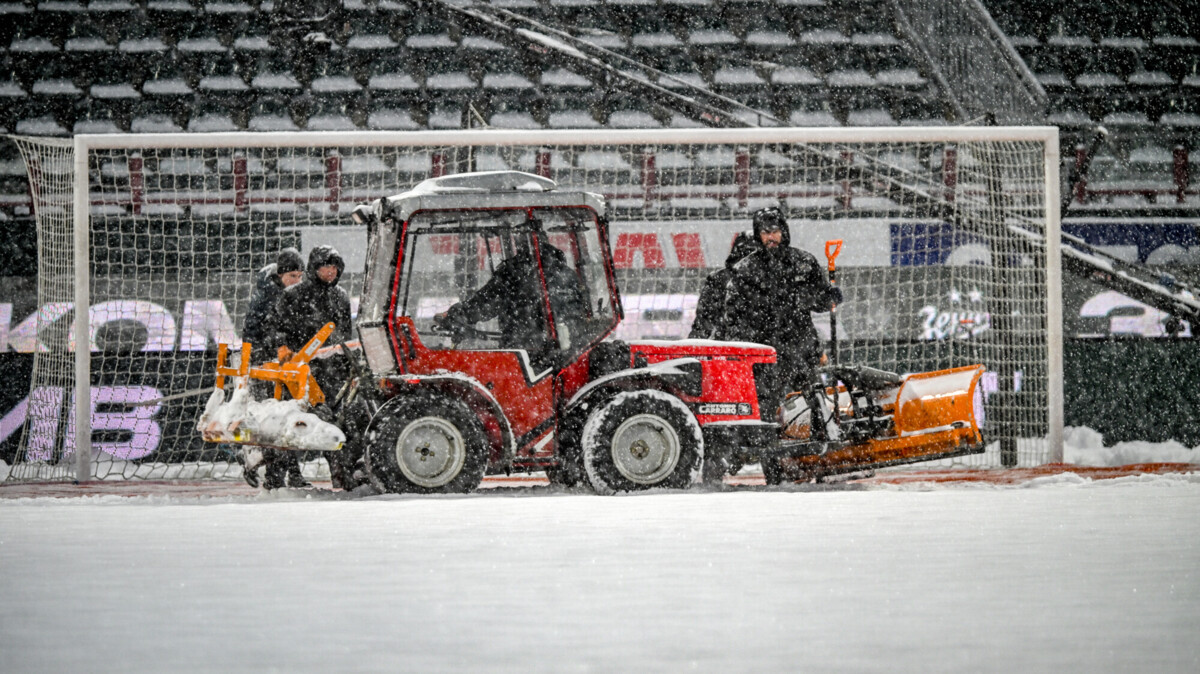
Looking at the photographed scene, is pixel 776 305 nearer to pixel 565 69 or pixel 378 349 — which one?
pixel 378 349

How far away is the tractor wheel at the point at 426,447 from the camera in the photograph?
7.17 m

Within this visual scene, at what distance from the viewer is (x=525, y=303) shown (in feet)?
24.5

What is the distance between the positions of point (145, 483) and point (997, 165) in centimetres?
601

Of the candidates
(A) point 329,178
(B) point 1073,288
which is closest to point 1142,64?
(B) point 1073,288

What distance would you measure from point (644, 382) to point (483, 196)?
1.22 m

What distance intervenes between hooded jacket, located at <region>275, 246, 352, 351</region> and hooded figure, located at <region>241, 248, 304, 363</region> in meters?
0.10

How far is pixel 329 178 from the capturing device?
12031 millimetres

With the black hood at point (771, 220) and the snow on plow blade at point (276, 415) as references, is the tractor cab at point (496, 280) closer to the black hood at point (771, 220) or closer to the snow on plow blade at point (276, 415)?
the snow on plow blade at point (276, 415)

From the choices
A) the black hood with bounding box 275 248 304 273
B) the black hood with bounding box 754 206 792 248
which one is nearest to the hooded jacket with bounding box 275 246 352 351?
the black hood with bounding box 275 248 304 273

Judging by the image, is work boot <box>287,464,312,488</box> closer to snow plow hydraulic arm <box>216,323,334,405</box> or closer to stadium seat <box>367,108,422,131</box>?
snow plow hydraulic arm <box>216,323,334,405</box>

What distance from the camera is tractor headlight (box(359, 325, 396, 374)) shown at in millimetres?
7500

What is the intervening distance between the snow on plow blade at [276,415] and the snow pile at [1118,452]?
505 cm

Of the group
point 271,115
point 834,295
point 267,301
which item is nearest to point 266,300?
point 267,301

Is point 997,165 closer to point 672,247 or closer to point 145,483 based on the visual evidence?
point 672,247
